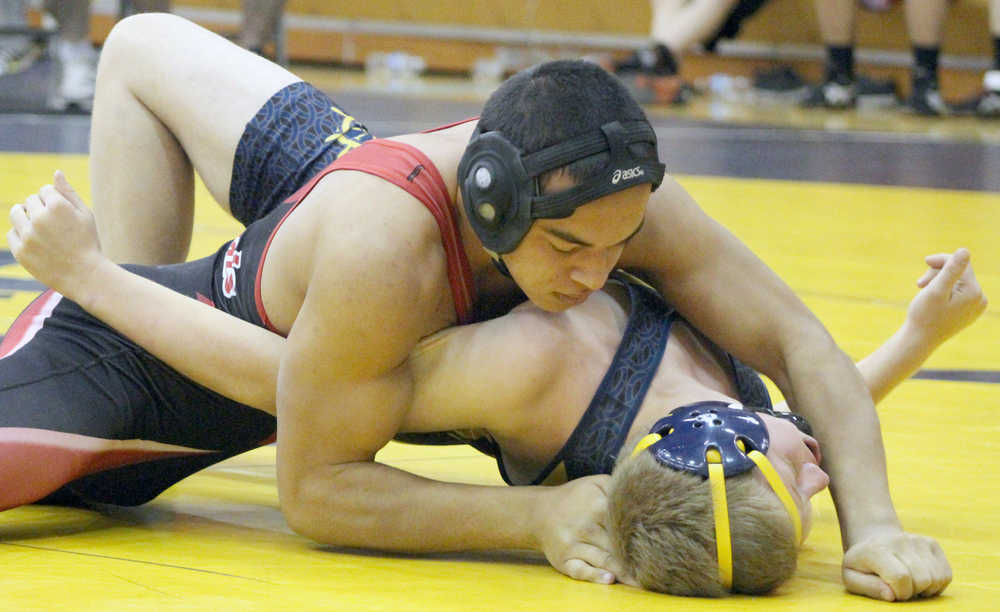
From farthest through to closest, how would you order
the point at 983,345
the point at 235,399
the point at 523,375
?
the point at 983,345, the point at 235,399, the point at 523,375

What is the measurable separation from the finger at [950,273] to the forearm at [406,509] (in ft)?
2.71

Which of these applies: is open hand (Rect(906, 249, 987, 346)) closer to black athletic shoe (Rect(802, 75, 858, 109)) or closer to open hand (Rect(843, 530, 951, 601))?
open hand (Rect(843, 530, 951, 601))

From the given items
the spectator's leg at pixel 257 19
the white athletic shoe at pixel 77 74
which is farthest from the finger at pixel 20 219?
the spectator's leg at pixel 257 19

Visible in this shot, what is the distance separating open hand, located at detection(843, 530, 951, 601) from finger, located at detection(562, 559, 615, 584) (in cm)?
31

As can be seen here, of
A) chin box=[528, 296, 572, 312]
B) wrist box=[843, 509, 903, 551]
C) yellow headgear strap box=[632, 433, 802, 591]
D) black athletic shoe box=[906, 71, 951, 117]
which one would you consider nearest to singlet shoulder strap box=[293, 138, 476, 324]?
chin box=[528, 296, 572, 312]

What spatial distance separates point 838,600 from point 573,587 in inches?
13.3

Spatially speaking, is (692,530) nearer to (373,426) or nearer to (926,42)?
(373,426)

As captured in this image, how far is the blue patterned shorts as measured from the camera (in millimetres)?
2850

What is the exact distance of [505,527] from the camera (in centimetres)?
223

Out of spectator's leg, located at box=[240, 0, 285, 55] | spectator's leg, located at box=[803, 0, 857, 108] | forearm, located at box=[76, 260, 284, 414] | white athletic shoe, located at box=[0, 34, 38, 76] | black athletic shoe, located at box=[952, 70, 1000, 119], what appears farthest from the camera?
spectator's leg, located at box=[803, 0, 857, 108]

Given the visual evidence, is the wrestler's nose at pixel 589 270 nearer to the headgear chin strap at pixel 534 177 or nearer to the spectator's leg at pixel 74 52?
the headgear chin strap at pixel 534 177

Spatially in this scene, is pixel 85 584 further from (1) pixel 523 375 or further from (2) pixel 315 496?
(1) pixel 523 375

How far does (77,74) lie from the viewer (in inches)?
330

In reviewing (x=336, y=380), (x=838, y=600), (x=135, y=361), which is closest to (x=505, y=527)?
(x=336, y=380)
